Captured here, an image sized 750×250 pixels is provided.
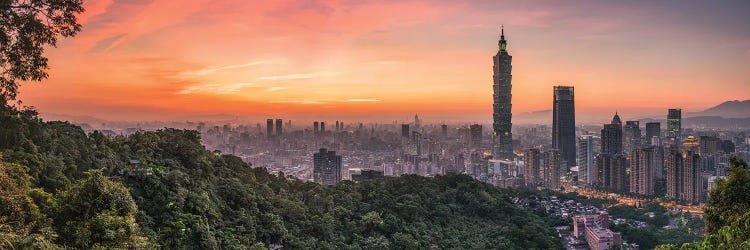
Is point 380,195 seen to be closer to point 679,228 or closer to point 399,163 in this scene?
point 679,228

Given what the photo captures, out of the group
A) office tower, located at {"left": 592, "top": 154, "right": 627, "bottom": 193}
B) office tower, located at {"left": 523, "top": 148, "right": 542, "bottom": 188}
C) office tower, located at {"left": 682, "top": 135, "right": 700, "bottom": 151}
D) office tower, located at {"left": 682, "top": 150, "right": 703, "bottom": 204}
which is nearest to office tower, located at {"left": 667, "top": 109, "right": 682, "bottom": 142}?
office tower, located at {"left": 682, "top": 135, "right": 700, "bottom": 151}

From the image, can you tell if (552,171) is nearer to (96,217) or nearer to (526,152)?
(526,152)

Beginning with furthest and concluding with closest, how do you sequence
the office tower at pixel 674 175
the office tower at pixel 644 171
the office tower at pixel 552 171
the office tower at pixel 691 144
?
the office tower at pixel 552 171 < the office tower at pixel 691 144 < the office tower at pixel 644 171 < the office tower at pixel 674 175

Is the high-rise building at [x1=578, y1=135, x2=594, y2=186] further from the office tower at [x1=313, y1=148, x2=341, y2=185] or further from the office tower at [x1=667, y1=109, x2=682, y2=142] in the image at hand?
the office tower at [x1=313, y1=148, x2=341, y2=185]

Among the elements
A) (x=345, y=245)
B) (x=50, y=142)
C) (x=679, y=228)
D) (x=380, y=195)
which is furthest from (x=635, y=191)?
(x=50, y=142)

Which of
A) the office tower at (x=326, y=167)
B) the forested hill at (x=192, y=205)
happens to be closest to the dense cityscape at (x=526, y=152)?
the office tower at (x=326, y=167)

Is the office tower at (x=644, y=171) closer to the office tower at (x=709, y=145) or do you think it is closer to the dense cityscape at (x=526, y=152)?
the dense cityscape at (x=526, y=152)
